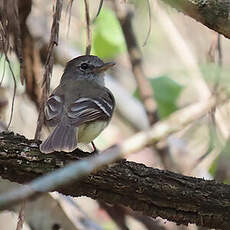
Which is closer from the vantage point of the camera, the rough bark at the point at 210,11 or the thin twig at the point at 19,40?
the rough bark at the point at 210,11

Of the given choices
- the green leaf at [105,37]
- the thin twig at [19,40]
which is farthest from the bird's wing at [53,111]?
the green leaf at [105,37]

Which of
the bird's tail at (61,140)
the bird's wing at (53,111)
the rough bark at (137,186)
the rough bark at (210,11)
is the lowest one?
the rough bark at (137,186)

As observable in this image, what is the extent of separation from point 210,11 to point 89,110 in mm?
1371

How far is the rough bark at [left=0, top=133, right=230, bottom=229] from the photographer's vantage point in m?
2.88

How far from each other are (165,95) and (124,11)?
102cm

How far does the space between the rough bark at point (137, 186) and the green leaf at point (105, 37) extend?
181 cm

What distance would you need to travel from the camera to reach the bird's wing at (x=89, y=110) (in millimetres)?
3803

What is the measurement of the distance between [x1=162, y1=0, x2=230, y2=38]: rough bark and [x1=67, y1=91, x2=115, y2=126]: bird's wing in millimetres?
1284

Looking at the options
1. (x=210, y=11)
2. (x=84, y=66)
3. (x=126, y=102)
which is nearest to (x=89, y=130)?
(x=84, y=66)

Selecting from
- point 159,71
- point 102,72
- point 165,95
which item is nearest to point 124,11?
point 102,72

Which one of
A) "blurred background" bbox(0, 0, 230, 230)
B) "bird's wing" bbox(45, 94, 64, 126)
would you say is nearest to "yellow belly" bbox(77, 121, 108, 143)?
"bird's wing" bbox(45, 94, 64, 126)

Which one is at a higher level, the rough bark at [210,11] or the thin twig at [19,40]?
the thin twig at [19,40]

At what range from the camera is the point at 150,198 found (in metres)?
3.08

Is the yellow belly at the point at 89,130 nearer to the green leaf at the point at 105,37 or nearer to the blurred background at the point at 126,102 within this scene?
the blurred background at the point at 126,102
